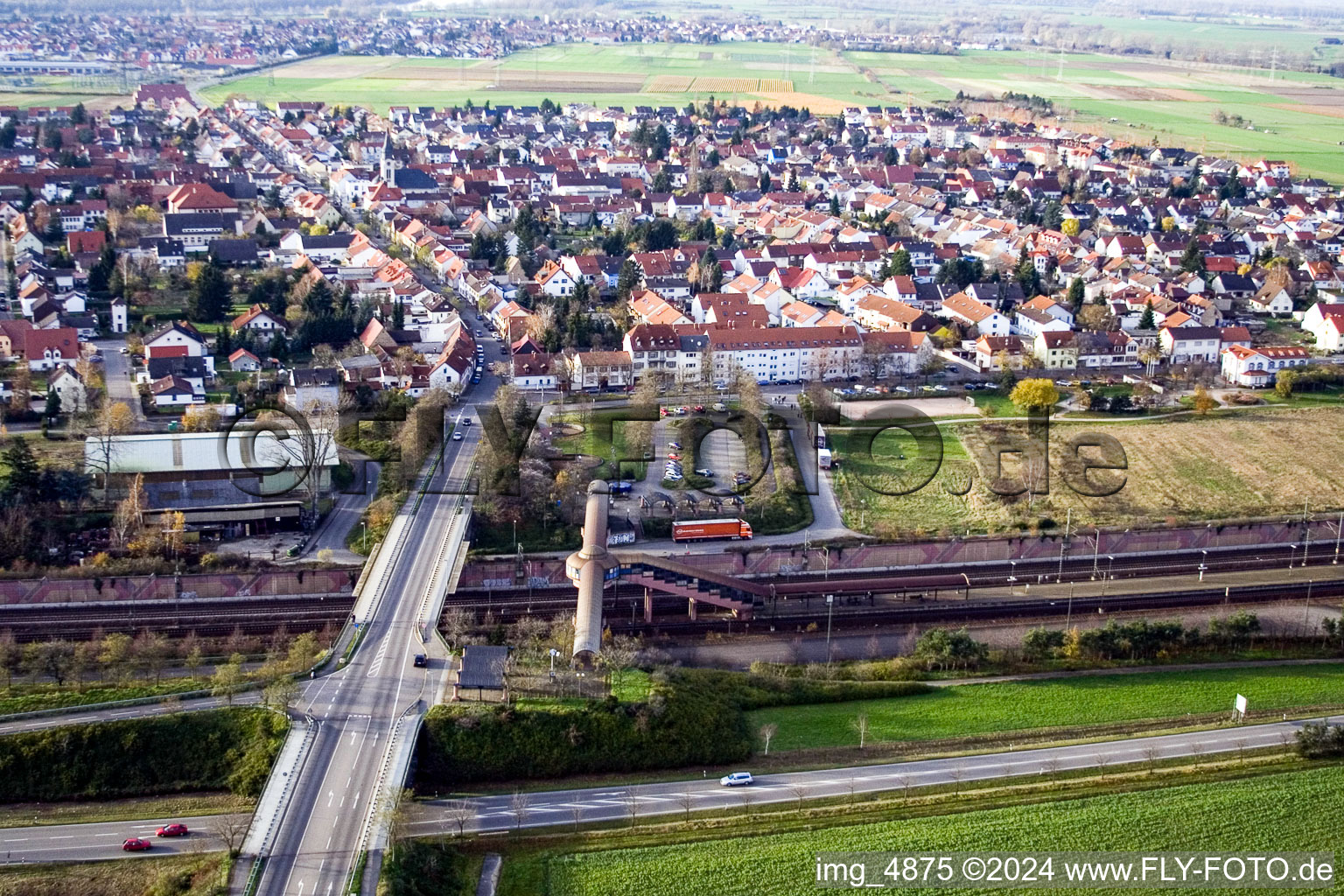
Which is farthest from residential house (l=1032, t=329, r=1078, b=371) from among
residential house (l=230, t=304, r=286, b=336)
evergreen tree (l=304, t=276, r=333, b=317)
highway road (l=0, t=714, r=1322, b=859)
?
residential house (l=230, t=304, r=286, b=336)

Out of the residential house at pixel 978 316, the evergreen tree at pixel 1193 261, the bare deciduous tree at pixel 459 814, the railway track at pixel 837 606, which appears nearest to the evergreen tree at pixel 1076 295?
the residential house at pixel 978 316

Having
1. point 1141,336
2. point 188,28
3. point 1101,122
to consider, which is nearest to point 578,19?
point 188,28

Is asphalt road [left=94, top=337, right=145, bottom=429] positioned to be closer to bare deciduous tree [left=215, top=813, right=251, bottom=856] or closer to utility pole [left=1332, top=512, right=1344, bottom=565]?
bare deciduous tree [left=215, top=813, right=251, bottom=856]

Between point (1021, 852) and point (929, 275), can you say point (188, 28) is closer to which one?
point (929, 275)

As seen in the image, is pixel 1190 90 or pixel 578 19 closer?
pixel 1190 90

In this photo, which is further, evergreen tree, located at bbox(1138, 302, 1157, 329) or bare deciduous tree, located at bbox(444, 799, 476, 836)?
evergreen tree, located at bbox(1138, 302, 1157, 329)

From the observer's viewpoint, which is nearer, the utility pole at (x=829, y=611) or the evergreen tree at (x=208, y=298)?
the utility pole at (x=829, y=611)

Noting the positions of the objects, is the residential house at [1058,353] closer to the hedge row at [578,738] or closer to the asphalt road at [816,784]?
the asphalt road at [816,784]
